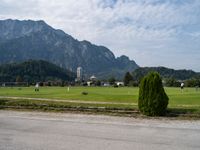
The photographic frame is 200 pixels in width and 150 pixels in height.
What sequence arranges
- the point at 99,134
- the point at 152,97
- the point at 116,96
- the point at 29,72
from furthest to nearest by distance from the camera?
the point at 29,72 → the point at 116,96 → the point at 152,97 → the point at 99,134

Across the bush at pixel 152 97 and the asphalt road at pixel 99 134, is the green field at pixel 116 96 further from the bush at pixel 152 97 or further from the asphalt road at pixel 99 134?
the asphalt road at pixel 99 134

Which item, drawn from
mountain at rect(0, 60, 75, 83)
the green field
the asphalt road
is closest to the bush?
the asphalt road

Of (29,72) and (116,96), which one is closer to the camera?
(116,96)

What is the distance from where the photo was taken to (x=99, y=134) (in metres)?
15.9

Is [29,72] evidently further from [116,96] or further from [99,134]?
[99,134]

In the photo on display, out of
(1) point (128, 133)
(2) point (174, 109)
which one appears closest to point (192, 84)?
(2) point (174, 109)

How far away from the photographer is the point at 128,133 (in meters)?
16.3

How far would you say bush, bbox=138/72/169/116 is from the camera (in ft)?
75.9

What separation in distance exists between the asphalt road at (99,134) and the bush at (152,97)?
180 cm

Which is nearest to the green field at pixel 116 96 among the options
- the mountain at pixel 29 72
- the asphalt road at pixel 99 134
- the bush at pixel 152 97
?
the bush at pixel 152 97

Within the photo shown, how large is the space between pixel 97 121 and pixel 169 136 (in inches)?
243

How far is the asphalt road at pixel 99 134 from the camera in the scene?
1318cm

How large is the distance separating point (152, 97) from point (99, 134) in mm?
8233

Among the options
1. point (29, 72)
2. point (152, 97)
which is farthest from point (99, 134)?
point (29, 72)
